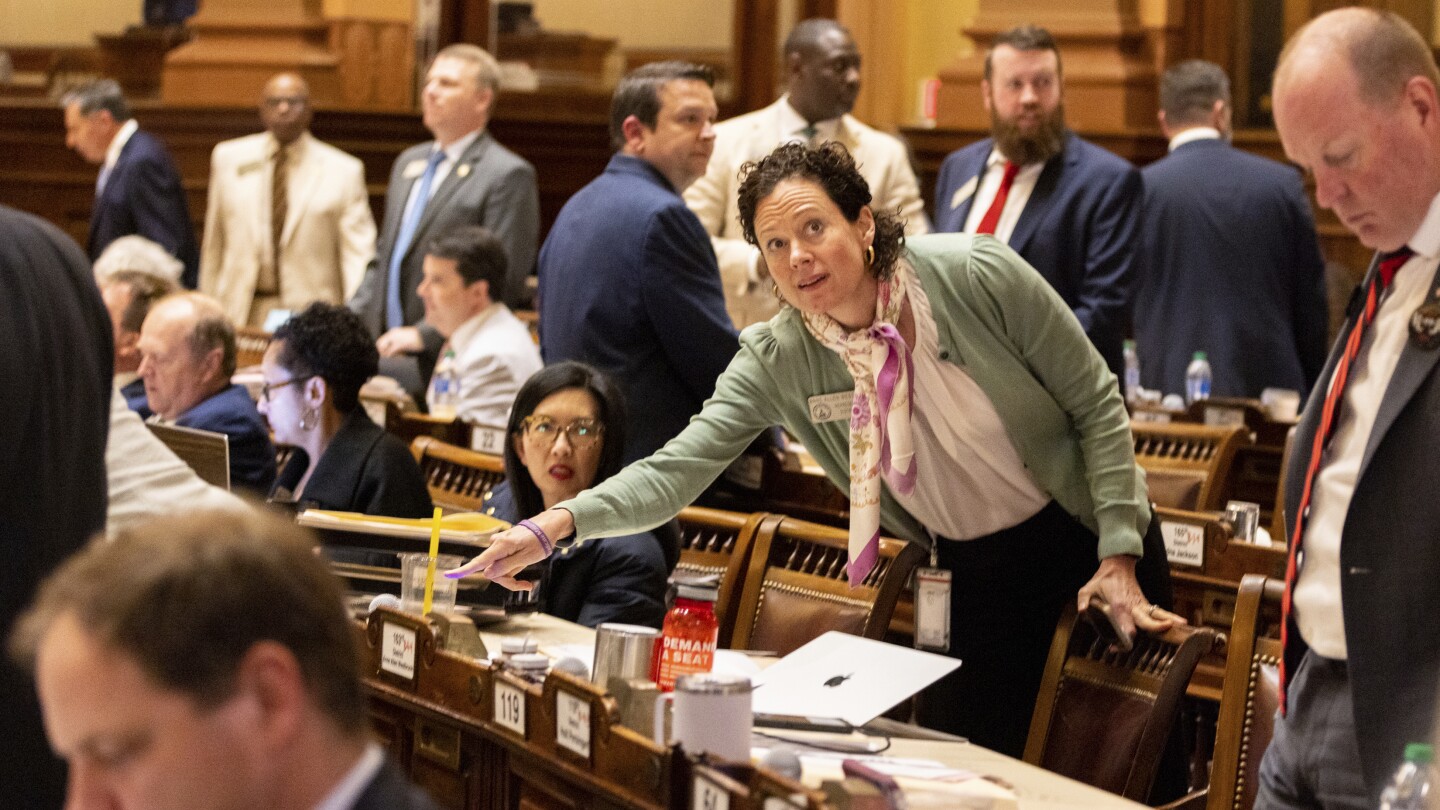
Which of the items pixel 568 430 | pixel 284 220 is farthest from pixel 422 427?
pixel 284 220

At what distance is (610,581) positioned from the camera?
131 inches

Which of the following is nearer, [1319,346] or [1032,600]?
[1032,600]

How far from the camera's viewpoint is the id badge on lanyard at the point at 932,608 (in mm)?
3047

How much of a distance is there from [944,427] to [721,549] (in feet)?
3.00

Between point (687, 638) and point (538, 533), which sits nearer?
point (687, 638)

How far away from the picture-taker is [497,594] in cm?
321

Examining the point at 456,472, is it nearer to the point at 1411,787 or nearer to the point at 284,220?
the point at 1411,787

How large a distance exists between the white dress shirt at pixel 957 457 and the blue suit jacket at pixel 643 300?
3.73 feet

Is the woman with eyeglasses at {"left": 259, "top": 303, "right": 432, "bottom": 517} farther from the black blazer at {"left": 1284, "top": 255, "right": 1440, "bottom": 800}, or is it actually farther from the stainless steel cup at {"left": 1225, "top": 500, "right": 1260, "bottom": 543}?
the black blazer at {"left": 1284, "top": 255, "right": 1440, "bottom": 800}

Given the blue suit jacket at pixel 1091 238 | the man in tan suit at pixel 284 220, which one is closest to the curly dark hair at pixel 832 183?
the blue suit jacket at pixel 1091 238

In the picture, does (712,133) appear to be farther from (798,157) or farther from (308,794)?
(308,794)

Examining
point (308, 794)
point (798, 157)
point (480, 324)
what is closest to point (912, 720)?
point (798, 157)

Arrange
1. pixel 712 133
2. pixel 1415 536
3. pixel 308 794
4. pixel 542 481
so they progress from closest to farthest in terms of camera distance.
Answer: pixel 308 794, pixel 1415 536, pixel 542 481, pixel 712 133

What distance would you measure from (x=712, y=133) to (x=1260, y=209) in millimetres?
2618
